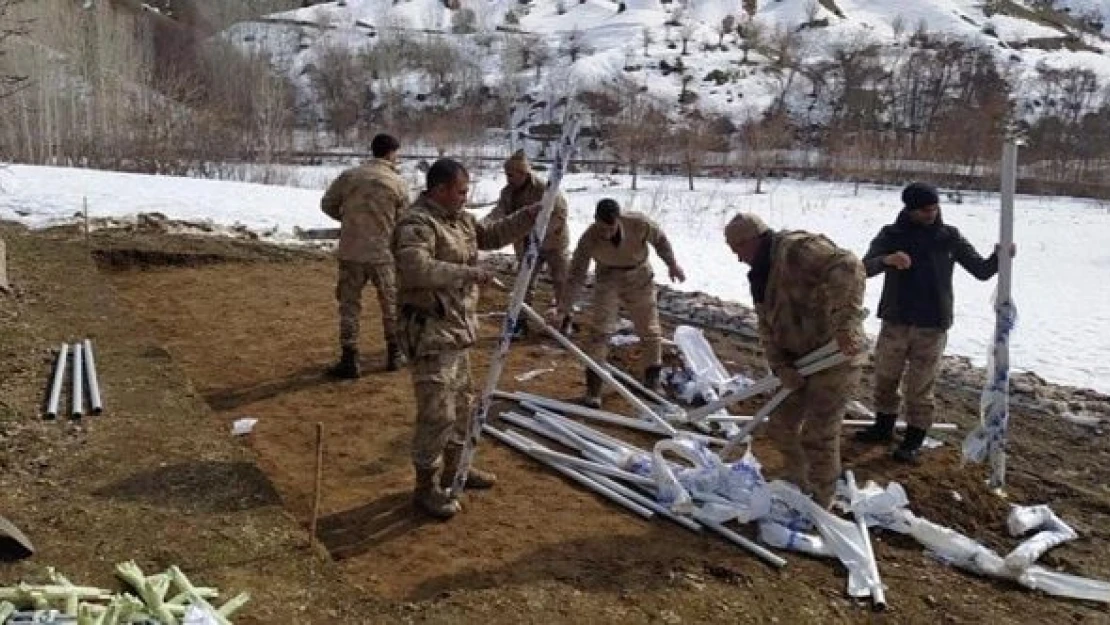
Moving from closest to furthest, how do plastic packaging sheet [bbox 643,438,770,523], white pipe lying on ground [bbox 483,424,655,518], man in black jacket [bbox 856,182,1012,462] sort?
1. plastic packaging sheet [bbox 643,438,770,523]
2. white pipe lying on ground [bbox 483,424,655,518]
3. man in black jacket [bbox 856,182,1012,462]

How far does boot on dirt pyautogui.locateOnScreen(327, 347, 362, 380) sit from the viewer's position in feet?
23.5

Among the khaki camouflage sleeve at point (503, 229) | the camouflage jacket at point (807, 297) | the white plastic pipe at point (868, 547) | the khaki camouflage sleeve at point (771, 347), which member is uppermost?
the khaki camouflage sleeve at point (503, 229)

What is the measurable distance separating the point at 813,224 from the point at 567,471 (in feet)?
62.0

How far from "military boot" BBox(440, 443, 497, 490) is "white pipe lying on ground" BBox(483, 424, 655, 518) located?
0.45 meters

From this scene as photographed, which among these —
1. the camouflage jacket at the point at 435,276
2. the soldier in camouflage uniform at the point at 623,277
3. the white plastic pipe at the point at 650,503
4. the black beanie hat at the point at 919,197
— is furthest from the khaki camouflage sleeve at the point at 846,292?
the soldier in camouflage uniform at the point at 623,277

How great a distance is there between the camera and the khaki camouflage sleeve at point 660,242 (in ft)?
22.7

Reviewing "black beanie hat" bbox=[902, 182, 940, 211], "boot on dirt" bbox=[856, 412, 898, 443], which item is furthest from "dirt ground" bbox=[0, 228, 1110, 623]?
"black beanie hat" bbox=[902, 182, 940, 211]

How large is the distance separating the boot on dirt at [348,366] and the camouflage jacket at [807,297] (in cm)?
345

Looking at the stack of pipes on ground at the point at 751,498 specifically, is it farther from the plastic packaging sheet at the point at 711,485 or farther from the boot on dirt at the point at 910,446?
the boot on dirt at the point at 910,446

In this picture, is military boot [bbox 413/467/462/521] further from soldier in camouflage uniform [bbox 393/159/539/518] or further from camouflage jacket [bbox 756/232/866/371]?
camouflage jacket [bbox 756/232/866/371]

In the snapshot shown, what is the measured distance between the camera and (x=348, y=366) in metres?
7.19

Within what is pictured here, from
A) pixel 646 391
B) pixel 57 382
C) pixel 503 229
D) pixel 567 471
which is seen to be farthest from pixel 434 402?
pixel 57 382

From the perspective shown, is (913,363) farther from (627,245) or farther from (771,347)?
(627,245)

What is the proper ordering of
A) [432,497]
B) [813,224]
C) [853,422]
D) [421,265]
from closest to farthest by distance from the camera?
[421,265] → [432,497] → [853,422] → [813,224]
